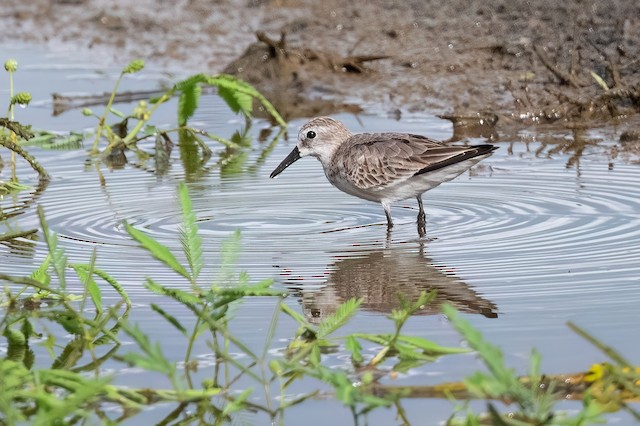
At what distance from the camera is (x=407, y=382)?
4688 millimetres

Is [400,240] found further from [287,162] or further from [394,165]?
[287,162]

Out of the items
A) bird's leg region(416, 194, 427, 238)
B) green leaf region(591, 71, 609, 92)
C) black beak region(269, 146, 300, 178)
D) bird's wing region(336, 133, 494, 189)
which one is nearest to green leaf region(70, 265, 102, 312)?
bird's leg region(416, 194, 427, 238)

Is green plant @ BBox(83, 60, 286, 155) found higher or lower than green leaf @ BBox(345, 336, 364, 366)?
higher

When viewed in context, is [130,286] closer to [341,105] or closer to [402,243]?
[402,243]

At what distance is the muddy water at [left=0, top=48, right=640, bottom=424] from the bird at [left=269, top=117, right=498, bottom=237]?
0.17 m

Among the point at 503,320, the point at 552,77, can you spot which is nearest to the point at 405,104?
the point at 552,77

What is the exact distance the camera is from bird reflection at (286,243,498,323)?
5773 millimetres

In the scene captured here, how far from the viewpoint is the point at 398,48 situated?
42.8 ft

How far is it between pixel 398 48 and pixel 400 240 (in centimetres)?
609

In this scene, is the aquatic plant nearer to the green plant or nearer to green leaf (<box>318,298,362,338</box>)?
the green plant

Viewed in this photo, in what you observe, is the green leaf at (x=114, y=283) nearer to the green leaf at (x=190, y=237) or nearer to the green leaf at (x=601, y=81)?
the green leaf at (x=190, y=237)

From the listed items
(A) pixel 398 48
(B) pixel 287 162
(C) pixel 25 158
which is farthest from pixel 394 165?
(A) pixel 398 48

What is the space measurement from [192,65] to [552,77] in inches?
160

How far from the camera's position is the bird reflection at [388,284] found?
577 centimetres
